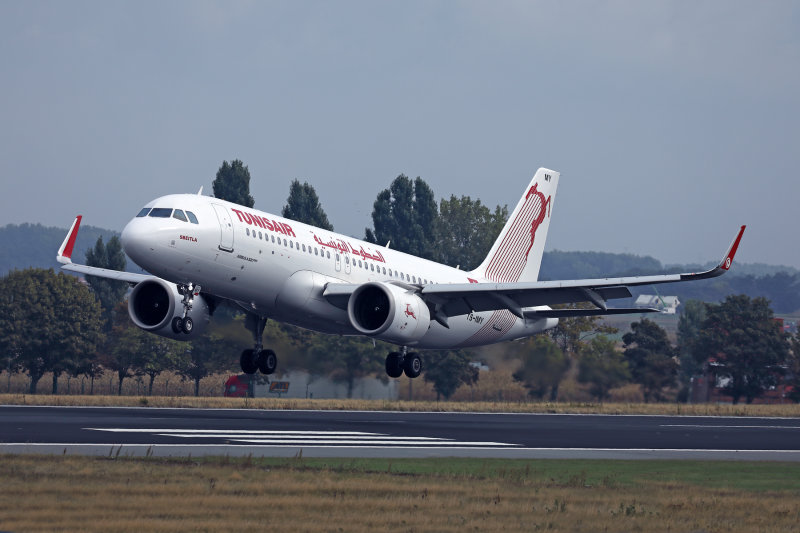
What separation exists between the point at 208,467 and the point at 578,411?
1408 inches

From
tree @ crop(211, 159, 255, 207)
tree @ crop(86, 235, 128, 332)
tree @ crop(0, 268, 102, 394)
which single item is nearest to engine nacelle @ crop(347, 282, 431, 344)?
tree @ crop(0, 268, 102, 394)

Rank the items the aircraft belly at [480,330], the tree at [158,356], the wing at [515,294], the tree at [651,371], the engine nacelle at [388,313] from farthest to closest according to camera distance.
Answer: the tree at [158,356] < the tree at [651,371] < the aircraft belly at [480,330] < the wing at [515,294] < the engine nacelle at [388,313]

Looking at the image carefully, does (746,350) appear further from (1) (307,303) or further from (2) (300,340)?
(1) (307,303)

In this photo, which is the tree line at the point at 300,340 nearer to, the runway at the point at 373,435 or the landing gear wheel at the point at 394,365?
the runway at the point at 373,435

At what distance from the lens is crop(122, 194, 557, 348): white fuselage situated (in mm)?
34094

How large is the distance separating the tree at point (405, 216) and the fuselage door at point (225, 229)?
2853 inches

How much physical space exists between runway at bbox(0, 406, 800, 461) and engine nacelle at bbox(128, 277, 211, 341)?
3.31 metres

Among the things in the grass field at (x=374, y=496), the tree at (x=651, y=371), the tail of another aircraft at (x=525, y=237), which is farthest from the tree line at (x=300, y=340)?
the grass field at (x=374, y=496)

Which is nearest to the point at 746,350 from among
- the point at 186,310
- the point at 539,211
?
the point at 539,211

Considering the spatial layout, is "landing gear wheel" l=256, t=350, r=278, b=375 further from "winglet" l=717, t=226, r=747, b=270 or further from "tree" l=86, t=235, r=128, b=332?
"tree" l=86, t=235, r=128, b=332

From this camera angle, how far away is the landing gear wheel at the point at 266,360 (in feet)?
144

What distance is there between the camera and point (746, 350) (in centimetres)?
7419

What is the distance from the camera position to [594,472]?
83.7 ft

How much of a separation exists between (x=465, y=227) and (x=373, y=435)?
289ft
